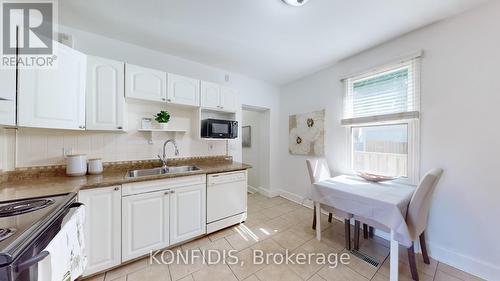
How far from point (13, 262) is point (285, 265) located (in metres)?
1.86

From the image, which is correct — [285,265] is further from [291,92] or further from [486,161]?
[291,92]

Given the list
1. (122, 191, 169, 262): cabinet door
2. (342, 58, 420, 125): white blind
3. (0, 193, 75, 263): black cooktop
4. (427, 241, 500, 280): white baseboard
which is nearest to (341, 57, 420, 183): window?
(342, 58, 420, 125): white blind

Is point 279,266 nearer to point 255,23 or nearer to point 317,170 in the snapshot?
point 317,170

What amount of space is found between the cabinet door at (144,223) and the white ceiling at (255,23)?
1855mm

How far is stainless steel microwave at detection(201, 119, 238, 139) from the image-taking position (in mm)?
2504

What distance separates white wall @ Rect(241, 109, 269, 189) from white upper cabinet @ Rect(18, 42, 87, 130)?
2950 mm

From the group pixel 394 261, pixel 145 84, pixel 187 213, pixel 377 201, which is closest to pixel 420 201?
pixel 377 201

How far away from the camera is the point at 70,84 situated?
1.61 metres

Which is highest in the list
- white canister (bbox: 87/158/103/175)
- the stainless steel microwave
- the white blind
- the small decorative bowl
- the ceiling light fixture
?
the ceiling light fixture

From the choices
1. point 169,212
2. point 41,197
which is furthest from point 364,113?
point 41,197

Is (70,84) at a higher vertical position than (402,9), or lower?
lower

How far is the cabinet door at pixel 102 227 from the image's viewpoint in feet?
4.88

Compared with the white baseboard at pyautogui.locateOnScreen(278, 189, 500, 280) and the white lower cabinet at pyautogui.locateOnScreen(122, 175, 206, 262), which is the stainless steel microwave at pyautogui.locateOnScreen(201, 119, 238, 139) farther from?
the white baseboard at pyautogui.locateOnScreen(278, 189, 500, 280)

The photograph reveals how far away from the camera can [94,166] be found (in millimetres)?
1854
